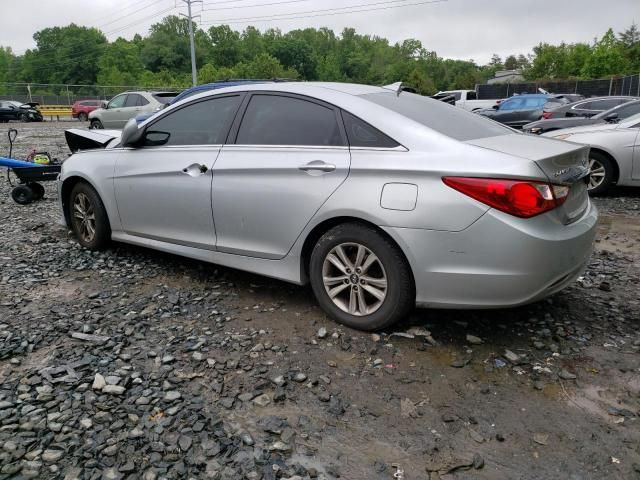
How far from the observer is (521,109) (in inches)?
628

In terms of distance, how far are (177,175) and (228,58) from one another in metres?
113

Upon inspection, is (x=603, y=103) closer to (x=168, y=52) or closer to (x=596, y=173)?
(x=596, y=173)

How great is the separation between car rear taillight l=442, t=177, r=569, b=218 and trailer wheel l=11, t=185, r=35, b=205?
670 cm

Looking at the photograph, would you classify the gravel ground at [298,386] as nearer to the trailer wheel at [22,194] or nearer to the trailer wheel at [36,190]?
the trailer wheel at [22,194]

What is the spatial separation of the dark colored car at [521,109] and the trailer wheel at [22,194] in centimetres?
964

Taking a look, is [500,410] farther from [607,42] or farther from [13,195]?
[607,42]

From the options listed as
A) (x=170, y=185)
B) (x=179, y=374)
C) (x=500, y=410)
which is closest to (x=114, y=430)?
(x=179, y=374)

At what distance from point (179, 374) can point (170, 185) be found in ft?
5.70

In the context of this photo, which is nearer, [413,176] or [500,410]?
[500,410]

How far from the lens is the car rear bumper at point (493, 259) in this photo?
2.91m

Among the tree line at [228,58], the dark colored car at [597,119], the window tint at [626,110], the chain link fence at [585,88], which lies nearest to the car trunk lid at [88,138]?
the dark colored car at [597,119]

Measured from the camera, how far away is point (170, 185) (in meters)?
4.27

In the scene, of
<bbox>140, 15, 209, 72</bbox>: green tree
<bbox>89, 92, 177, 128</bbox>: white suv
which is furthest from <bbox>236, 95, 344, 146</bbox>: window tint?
<bbox>140, 15, 209, 72</bbox>: green tree

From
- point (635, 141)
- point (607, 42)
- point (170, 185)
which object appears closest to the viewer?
point (170, 185)
